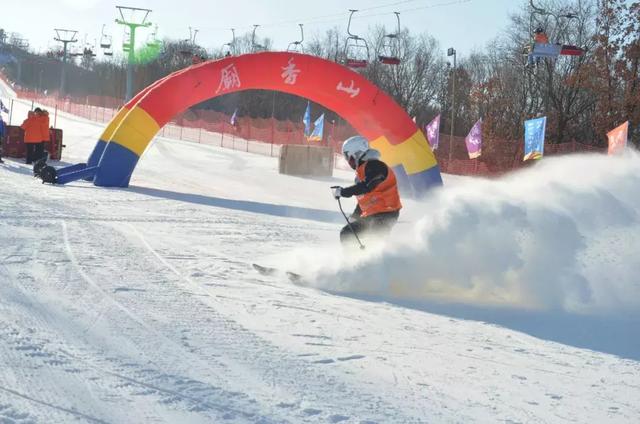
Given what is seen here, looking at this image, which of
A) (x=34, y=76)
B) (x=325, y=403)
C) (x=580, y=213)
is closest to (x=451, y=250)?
(x=580, y=213)

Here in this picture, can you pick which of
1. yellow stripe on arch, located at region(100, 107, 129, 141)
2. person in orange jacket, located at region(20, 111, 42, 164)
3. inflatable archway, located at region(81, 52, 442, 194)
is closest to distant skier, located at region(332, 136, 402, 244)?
inflatable archway, located at region(81, 52, 442, 194)

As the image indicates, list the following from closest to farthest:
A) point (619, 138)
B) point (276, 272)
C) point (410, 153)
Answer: point (276, 272) < point (410, 153) < point (619, 138)

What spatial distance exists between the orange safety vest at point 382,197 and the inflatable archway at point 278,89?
28.5 feet

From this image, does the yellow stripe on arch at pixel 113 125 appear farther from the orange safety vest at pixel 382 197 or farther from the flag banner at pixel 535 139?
the flag banner at pixel 535 139

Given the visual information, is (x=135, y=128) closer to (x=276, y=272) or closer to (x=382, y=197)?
(x=276, y=272)

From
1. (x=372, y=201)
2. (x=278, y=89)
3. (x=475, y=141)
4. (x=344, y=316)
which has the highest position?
(x=278, y=89)

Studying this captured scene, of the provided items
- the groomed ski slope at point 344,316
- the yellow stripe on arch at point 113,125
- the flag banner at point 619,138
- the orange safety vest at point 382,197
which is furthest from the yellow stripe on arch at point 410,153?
the orange safety vest at point 382,197

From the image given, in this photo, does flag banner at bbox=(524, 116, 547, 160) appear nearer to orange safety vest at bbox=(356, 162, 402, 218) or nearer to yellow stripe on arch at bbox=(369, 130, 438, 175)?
yellow stripe on arch at bbox=(369, 130, 438, 175)

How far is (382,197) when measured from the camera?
7422 mm

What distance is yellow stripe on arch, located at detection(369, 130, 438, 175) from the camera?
16.2 metres

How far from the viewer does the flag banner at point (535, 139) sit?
2098cm

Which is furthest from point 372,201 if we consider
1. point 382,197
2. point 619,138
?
point 619,138

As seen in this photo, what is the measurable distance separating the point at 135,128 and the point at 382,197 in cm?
949

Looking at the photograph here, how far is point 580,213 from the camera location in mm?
7059
